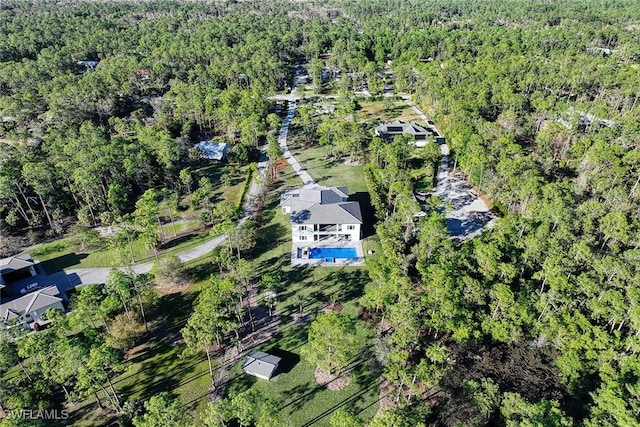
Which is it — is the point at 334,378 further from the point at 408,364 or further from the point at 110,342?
the point at 110,342

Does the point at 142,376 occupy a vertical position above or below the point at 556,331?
below

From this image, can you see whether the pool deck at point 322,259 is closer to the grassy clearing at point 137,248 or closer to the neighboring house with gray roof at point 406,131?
the grassy clearing at point 137,248

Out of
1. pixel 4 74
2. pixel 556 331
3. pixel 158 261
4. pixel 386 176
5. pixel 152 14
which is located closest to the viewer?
pixel 556 331

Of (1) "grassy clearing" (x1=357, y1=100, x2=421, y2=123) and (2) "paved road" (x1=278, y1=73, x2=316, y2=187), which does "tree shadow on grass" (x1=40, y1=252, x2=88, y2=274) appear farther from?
(1) "grassy clearing" (x1=357, y1=100, x2=421, y2=123)

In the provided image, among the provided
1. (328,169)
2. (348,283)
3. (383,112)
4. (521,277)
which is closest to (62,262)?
(348,283)

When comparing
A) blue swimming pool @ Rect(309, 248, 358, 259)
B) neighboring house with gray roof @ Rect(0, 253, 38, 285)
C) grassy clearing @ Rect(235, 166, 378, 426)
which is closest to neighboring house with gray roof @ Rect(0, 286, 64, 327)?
neighboring house with gray roof @ Rect(0, 253, 38, 285)

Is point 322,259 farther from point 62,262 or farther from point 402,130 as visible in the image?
point 402,130

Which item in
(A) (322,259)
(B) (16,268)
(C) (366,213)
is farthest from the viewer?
(C) (366,213)

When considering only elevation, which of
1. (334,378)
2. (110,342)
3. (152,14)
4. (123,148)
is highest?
(152,14)

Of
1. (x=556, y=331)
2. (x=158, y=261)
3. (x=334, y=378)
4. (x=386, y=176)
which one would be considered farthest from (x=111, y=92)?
(x=556, y=331)
